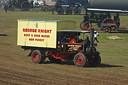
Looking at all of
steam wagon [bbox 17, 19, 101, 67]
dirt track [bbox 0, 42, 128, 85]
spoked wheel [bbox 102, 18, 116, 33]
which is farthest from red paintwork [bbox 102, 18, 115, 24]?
dirt track [bbox 0, 42, 128, 85]

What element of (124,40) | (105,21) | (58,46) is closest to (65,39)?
(58,46)

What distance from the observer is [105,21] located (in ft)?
130

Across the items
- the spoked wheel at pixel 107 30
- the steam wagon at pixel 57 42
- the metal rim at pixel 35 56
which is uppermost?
the steam wagon at pixel 57 42

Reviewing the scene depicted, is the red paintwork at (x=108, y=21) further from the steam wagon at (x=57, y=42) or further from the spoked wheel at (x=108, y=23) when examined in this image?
the steam wagon at (x=57, y=42)

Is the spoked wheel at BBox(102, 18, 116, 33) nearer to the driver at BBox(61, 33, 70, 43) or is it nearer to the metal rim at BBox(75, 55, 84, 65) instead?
the driver at BBox(61, 33, 70, 43)

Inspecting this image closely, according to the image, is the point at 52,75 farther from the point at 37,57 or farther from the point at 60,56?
the point at 37,57

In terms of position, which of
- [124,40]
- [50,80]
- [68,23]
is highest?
[68,23]

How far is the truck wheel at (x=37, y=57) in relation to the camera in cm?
1889

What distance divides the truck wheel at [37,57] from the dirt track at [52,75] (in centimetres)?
53

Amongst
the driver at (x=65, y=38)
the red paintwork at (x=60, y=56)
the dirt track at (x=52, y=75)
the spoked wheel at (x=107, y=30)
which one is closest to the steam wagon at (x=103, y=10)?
the spoked wheel at (x=107, y=30)

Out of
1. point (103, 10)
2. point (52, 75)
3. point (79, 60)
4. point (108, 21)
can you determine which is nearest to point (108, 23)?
point (108, 21)

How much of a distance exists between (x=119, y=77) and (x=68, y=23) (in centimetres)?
560

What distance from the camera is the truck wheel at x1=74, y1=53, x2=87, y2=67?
17.5 meters

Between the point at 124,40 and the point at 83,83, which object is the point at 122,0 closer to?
the point at 124,40
